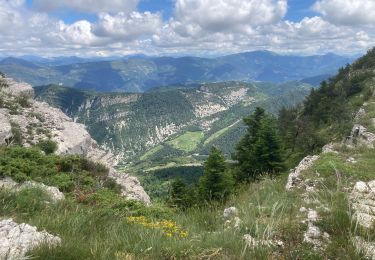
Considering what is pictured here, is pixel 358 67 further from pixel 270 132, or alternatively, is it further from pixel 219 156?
pixel 219 156

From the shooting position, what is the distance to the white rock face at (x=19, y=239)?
3.49 metres

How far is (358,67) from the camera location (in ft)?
287

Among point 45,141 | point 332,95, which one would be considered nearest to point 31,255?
point 45,141

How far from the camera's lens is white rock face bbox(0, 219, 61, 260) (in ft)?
11.4

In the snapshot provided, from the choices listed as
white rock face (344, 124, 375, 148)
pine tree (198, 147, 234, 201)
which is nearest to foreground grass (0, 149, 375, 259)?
white rock face (344, 124, 375, 148)

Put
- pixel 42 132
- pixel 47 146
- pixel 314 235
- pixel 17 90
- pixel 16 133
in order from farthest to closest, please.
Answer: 1. pixel 17 90
2. pixel 42 132
3. pixel 16 133
4. pixel 47 146
5. pixel 314 235

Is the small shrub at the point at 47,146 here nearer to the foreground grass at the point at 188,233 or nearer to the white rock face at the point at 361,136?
the white rock face at the point at 361,136

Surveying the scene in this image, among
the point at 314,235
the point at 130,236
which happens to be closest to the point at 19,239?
the point at 130,236

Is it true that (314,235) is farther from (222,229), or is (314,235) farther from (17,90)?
(17,90)

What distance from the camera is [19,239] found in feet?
13.2

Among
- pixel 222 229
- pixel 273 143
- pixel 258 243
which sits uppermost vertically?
pixel 258 243

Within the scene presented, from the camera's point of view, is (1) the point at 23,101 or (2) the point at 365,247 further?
(1) the point at 23,101

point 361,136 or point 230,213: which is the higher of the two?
point 230,213

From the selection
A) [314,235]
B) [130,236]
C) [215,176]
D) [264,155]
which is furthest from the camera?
[264,155]
